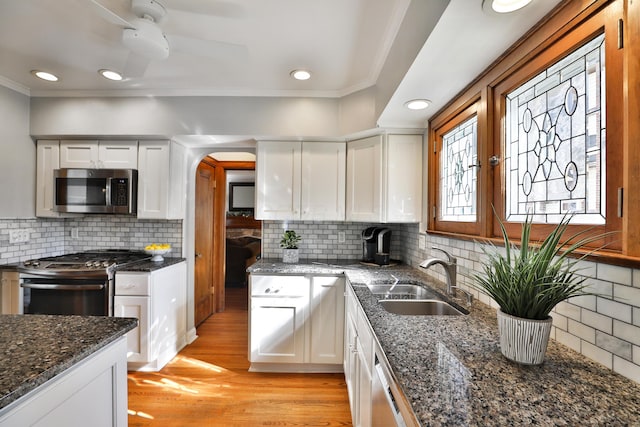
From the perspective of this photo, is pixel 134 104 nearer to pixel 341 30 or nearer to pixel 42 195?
pixel 42 195

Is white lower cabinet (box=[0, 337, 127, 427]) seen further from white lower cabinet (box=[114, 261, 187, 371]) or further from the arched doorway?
the arched doorway

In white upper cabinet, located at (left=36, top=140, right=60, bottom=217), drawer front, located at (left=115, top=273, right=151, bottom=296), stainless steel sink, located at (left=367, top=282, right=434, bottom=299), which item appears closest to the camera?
stainless steel sink, located at (left=367, top=282, right=434, bottom=299)

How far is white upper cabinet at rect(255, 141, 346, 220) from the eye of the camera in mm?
2775

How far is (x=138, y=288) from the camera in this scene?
2422mm

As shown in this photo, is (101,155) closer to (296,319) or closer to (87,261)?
(87,261)

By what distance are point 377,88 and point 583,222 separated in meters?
1.73

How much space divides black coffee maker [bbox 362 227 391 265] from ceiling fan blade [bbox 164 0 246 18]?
199cm

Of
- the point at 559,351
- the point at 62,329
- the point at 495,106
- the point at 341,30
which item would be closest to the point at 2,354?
the point at 62,329

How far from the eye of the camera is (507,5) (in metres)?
1.05

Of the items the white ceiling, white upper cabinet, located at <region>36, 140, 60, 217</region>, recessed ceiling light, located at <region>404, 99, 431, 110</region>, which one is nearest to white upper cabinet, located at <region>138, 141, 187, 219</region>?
the white ceiling

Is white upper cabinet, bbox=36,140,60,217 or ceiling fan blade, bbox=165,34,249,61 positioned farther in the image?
white upper cabinet, bbox=36,140,60,217

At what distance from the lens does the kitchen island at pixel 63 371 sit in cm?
77

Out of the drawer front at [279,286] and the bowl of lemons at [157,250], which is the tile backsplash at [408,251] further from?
the drawer front at [279,286]

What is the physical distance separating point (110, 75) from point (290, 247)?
213 centimetres
